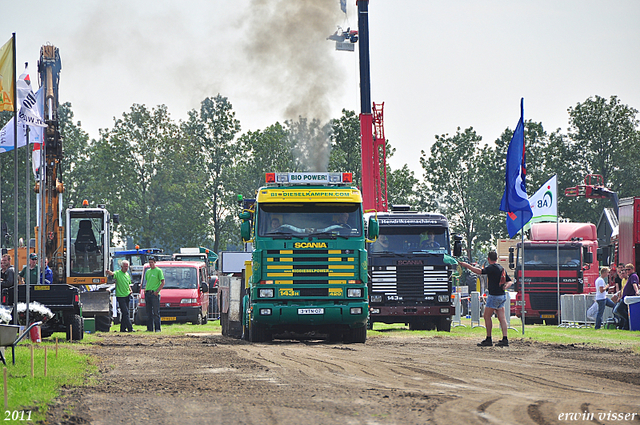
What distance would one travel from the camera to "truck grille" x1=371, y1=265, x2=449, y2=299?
80.3 feet

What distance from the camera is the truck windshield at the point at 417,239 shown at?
24.4 metres

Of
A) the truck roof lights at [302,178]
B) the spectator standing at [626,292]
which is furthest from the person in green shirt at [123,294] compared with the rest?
the spectator standing at [626,292]

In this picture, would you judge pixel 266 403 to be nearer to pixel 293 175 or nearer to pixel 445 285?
pixel 293 175

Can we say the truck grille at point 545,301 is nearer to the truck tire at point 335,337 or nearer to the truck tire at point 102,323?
the truck tire at point 335,337

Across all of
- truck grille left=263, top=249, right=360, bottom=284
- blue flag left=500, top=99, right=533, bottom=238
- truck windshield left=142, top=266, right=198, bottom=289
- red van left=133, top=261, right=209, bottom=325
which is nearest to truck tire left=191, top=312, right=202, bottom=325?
red van left=133, top=261, right=209, bottom=325

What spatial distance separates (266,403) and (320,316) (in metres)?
9.18

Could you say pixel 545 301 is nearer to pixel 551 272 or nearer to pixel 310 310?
pixel 551 272

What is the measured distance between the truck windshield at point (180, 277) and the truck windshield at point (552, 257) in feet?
41.8

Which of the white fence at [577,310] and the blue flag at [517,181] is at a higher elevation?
the blue flag at [517,181]

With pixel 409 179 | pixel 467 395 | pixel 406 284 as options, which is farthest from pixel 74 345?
pixel 409 179

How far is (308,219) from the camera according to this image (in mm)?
18938

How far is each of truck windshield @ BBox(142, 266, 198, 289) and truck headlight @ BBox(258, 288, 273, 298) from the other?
629 inches

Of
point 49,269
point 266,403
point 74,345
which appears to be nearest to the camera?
point 266,403

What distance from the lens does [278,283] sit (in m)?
18.9
